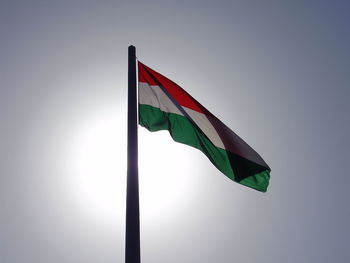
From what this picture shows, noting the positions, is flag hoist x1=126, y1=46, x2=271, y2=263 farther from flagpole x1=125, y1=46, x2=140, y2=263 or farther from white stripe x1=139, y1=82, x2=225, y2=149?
flagpole x1=125, y1=46, x2=140, y2=263

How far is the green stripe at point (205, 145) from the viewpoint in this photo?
6938 millimetres

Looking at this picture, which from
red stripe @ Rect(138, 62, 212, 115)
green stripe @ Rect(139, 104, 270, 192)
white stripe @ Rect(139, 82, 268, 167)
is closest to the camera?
green stripe @ Rect(139, 104, 270, 192)

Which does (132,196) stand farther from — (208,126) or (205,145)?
(208,126)

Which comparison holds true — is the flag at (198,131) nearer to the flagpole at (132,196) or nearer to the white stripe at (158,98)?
the white stripe at (158,98)

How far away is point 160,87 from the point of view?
24.1 feet

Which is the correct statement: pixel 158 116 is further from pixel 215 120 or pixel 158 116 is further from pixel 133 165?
pixel 133 165

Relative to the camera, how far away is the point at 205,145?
7168 mm

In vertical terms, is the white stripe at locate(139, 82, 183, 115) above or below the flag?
above

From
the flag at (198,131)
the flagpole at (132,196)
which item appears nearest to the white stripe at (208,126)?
the flag at (198,131)

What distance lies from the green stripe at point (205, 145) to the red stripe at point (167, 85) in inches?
18.6

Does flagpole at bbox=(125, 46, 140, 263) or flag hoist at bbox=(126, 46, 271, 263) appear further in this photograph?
flag hoist at bbox=(126, 46, 271, 263)

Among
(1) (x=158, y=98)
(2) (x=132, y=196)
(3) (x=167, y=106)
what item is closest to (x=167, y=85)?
(1) (x=158, y=98)

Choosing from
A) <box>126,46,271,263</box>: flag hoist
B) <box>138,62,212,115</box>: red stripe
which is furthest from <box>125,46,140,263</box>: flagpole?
<box>138,62,212,115</box>: red stripe

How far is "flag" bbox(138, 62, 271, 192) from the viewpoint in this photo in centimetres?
698
